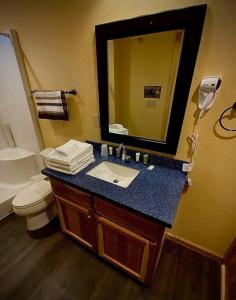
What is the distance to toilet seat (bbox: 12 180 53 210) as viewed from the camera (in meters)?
1.45

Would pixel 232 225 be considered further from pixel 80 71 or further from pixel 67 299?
pixel 80 71

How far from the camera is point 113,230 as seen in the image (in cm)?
109

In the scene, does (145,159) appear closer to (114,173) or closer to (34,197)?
(114,173)

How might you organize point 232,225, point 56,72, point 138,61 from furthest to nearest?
point 56,72
point 232,225
point 138,61

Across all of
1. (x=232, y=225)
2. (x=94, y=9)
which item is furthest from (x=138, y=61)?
(x=232, y=225)

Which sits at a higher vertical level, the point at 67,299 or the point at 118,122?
the point at 118,122

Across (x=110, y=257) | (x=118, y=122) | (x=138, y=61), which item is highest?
(x=138, y=61)

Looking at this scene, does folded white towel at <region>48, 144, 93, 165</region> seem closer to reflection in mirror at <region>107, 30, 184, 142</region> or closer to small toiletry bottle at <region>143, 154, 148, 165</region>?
reflection in mirror at <region>107, 30, 184, 142</region>

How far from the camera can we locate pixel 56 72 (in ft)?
4.93

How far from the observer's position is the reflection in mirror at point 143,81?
3.36 feet

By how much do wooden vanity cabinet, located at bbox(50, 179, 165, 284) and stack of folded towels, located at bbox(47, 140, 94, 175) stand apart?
5.4 inches

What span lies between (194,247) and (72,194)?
1337 millimetres

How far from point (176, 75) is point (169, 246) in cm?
161

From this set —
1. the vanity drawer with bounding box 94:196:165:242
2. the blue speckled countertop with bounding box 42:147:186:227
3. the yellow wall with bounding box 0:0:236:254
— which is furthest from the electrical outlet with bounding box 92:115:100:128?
the vanity drawer with bounding box 94:196:165:242
